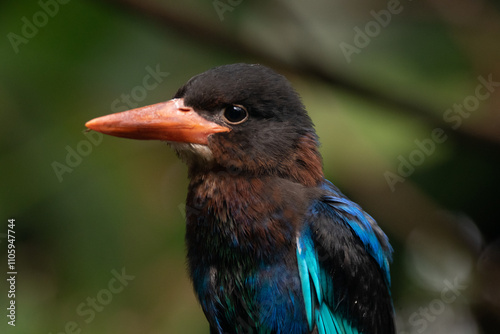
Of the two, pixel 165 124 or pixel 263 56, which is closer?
pixel 165 124

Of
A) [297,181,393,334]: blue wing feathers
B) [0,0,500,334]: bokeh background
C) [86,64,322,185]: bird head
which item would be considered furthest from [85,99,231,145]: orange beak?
[0,0,500,334]: bokeh background

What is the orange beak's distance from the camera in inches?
115

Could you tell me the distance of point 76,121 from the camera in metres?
4.48

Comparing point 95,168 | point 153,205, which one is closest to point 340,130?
point 153,205

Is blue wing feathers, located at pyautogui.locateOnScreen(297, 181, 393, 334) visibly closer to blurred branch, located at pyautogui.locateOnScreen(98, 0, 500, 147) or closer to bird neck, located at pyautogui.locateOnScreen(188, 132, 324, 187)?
bird neck, located at pyautogui.locateOnScreen(188, 132, 324, 187)

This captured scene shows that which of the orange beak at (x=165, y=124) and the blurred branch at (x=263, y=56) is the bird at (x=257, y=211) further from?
the blurred branch at (x=263, y=56)

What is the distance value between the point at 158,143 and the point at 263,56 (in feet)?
3.20

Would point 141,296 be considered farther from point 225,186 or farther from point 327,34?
point 327,34

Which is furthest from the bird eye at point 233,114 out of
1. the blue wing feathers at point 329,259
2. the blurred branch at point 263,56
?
the blurred branch at point 263,56

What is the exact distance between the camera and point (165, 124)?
3.05m

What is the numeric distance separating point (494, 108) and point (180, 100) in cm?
206

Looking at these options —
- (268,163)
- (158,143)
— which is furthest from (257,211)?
(158,143)

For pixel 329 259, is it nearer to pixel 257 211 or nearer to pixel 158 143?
pixel 257 211

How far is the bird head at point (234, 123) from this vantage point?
10.2 feet
